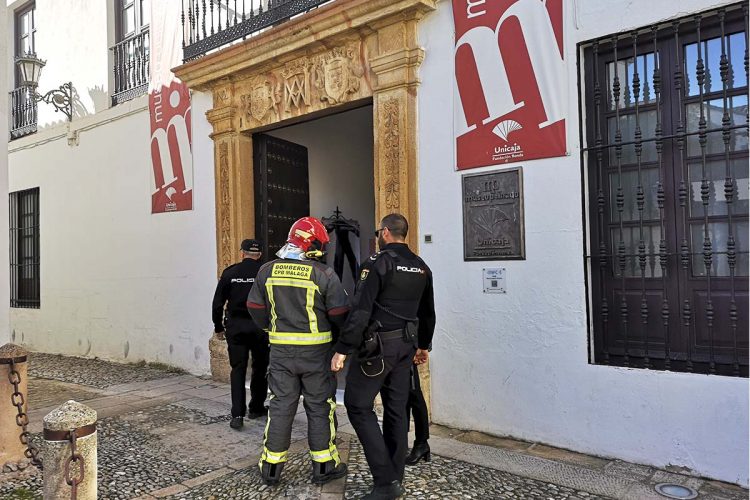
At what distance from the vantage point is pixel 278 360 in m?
3.87

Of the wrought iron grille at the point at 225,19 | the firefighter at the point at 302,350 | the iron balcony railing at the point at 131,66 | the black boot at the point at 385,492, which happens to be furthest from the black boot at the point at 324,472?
the iron balcony railing at the point at 131,66

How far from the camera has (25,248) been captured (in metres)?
11.0

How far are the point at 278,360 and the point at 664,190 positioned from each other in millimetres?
3018

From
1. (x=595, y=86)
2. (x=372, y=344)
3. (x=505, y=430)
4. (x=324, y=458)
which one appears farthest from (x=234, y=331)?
(x=595, y=86)

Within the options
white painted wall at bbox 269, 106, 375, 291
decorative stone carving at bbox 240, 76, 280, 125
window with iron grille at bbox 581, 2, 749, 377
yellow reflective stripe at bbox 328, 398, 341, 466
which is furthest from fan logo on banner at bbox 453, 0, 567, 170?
white painted wall at bbox 269, 106, 375, 291

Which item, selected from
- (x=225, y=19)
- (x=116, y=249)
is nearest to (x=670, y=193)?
(x=225, y=19)

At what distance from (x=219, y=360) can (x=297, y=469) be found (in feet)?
11.0

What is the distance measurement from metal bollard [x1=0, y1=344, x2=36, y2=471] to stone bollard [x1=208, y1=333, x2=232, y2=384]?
289cm

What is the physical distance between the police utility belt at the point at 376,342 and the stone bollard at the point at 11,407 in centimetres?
251

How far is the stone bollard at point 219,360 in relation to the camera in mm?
7035

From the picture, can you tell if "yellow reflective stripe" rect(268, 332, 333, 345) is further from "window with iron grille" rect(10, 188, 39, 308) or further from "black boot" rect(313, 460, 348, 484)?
"window with iron grille" rect(10, 188, 39, 308)

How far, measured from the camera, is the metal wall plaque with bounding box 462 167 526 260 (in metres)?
4.68

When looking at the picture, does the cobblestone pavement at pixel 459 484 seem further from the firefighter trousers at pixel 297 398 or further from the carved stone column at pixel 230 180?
the carved stone column at pixel 230 180

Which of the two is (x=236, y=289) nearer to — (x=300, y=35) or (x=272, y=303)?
(x=272, y=303)
